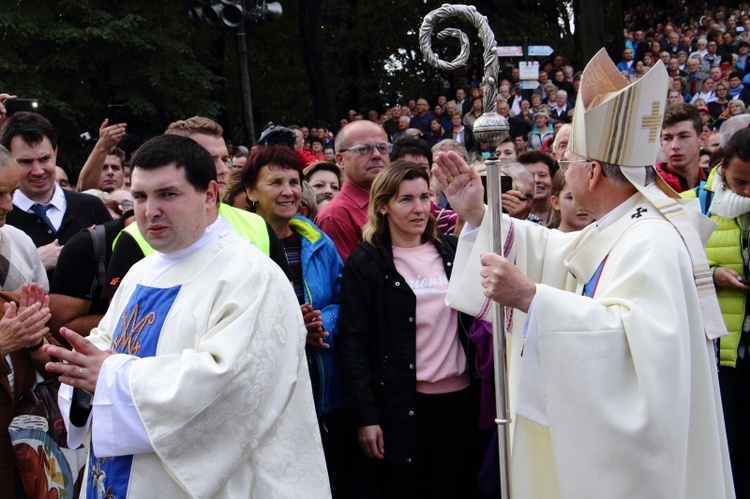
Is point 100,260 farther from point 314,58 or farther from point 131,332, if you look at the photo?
point 314,58

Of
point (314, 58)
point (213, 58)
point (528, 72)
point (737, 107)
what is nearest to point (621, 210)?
point (737, 107)

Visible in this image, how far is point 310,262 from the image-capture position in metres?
4.50

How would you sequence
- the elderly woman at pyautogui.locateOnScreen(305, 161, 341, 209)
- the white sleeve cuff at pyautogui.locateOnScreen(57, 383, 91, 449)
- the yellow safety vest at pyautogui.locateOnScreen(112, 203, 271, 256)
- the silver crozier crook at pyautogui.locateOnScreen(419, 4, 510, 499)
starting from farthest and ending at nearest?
the elderly woman at pyautogui.locateOnScreen(305, 161, 341, 209) → the yellow safety vest at pyautogui.locateOnScreen(112, 203, 271, 256) → the silver crozier crook at pyautogui.locateOnScreen(419, 4, 510, 499) → the white sleeve cuff at pyautogui.locateOnScreen(57, 383, 91, 449)

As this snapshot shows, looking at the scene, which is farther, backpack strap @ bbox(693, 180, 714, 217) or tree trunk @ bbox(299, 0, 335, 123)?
tree trunk @ bbox(299, 0, 335, 123)

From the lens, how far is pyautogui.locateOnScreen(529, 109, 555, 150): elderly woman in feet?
42.7

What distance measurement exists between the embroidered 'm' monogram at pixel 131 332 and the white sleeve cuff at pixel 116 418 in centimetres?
19

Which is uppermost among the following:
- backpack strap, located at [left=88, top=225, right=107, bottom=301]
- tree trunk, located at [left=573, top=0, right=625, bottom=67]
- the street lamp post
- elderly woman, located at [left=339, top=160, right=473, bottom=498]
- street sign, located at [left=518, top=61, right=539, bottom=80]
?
tree trunk, located at [left=573, top=0, right=625, bottom=67]

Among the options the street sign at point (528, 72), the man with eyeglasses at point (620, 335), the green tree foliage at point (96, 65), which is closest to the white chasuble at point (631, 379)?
the man with eyeglasses at point (620, 335)

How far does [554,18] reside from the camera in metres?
26.6

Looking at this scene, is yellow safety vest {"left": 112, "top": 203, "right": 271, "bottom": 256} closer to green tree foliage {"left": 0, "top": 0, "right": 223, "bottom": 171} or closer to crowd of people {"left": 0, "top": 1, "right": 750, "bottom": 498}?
crowd of people {"left": 0, "top": 1, "right": 750, "bottom": 498}

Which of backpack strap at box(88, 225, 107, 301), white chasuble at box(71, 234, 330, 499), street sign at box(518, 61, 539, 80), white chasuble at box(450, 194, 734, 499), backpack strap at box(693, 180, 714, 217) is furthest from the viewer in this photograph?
street sign at box(518, 61, 539, 80)

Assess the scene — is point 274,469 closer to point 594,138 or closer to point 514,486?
point 514,486

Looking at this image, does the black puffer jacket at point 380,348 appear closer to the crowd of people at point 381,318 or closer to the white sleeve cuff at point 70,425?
the crowd of people at point 381,318

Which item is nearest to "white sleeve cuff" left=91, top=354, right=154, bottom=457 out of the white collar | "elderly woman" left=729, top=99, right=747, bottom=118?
the white collar
